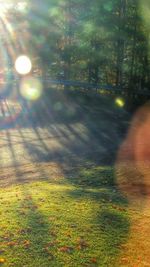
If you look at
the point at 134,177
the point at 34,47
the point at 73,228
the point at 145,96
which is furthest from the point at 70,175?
the point at 34,47

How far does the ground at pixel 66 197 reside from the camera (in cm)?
941

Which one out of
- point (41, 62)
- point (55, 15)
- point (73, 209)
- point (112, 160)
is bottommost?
point (112, 160)

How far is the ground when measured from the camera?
9.41 metres

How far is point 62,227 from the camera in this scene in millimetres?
10781

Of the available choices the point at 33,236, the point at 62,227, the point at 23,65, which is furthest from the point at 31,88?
the point at 33,236

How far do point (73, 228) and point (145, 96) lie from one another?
114ft

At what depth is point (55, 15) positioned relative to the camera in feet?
159

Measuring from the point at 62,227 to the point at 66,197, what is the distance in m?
3.46

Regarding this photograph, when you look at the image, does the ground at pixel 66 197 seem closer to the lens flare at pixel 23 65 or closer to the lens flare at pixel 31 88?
the lens flare at pixel 31 88

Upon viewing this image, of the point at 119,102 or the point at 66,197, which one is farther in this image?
the point at 119,102

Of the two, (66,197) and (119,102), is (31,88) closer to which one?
(119,102)

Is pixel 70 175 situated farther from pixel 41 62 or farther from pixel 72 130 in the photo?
pixel 41 62

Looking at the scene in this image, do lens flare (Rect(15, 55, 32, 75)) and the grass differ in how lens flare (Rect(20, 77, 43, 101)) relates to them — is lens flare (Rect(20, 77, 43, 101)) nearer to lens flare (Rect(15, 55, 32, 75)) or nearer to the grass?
lens flare (Rect(15, 55, 32, 75))

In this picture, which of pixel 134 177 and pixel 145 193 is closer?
pixel 145 193
